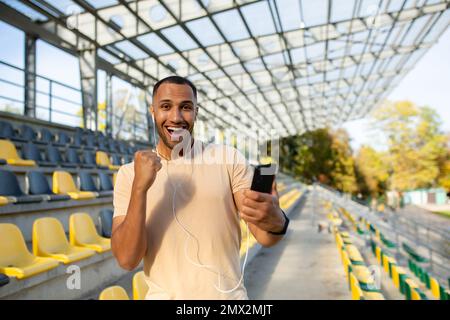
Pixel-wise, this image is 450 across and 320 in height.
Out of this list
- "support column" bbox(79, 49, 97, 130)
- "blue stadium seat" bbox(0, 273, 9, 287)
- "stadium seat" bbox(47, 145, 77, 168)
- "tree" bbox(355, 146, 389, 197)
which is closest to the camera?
"blue stadium seat" bbox(0, 273, 9, 287)

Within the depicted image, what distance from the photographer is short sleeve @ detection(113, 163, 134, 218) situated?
0.98 metres

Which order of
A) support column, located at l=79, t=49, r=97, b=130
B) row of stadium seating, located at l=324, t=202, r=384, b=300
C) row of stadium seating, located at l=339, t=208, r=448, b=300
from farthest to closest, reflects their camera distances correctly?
support column, located at l=79, t=49, r=97, b=130
row of stadium seating, located at l=339, t=208, r=448, b=300
row of stadium seating, located at l=324, t=202, r=384, b=300

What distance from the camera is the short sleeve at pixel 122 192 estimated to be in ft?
3.22

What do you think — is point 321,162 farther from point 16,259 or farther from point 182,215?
point 182,215

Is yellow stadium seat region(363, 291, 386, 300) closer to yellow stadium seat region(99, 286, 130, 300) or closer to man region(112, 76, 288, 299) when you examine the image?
yellow stadium seat region(99, 286, 130, 300)

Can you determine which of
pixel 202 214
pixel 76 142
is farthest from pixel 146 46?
pixel 202 214

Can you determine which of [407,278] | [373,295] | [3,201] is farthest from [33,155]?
[407,278]

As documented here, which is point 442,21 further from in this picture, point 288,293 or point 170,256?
point 170,256

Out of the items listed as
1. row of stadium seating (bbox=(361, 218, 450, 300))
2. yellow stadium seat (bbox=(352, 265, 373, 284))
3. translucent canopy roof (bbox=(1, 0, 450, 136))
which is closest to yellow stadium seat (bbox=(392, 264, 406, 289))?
row of stadium seating (bbox=(361, 218, 450, 300))

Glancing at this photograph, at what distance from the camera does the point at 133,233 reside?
87cm

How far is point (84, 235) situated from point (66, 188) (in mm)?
1093

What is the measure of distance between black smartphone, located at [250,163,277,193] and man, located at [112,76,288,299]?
0.17 feet

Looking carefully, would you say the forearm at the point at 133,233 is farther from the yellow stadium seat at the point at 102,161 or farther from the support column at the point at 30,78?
the support column at the point at 30,78
